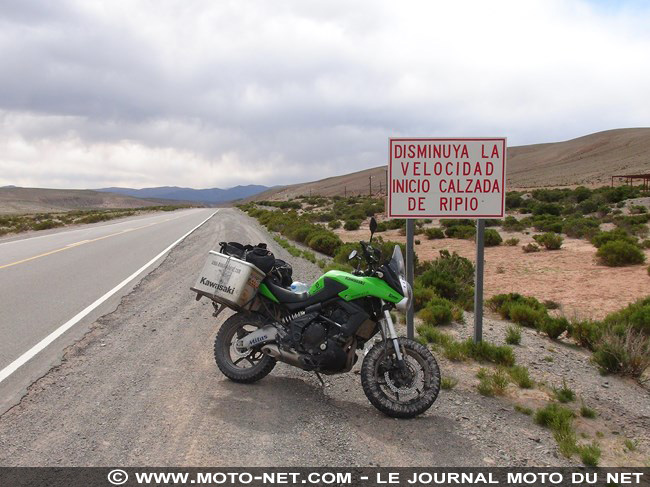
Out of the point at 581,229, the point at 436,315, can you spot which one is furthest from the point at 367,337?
the point at 581,229

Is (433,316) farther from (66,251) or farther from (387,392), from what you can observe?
(66,251)

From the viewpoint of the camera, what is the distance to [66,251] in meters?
17.2

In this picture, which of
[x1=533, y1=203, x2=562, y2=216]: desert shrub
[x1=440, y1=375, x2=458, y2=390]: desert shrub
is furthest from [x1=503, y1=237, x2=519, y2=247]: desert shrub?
[x1=440, y1=375, x2=458, y2=390]: desert shrub

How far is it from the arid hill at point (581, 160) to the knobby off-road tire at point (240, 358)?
243 ft

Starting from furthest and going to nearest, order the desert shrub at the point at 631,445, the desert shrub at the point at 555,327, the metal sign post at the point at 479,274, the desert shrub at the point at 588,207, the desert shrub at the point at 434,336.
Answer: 1. the desert shrub at the point at 588,207
2. the desert shrub at the point at 555,327
3. the desert shrub at the point at 434,336
4. the metal sign post at the point at 479,274
5. the desert shrub at the point at 631,445

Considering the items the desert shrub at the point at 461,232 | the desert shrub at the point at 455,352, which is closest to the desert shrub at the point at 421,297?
the desert shrub at the point at 455,352

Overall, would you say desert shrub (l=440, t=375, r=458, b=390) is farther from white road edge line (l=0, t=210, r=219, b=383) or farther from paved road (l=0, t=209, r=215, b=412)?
white road edge line (l=0, t=210, r=219, b=383)

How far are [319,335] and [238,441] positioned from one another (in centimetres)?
115

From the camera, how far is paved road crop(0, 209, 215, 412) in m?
6.28

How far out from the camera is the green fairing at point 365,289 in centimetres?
463

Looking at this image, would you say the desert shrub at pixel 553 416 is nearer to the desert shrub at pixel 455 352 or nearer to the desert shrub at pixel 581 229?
the desert shrub at pixel 455 352

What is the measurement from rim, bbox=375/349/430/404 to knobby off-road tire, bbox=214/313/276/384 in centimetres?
120

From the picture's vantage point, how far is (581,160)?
12006 cm

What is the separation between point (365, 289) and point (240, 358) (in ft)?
5.69
